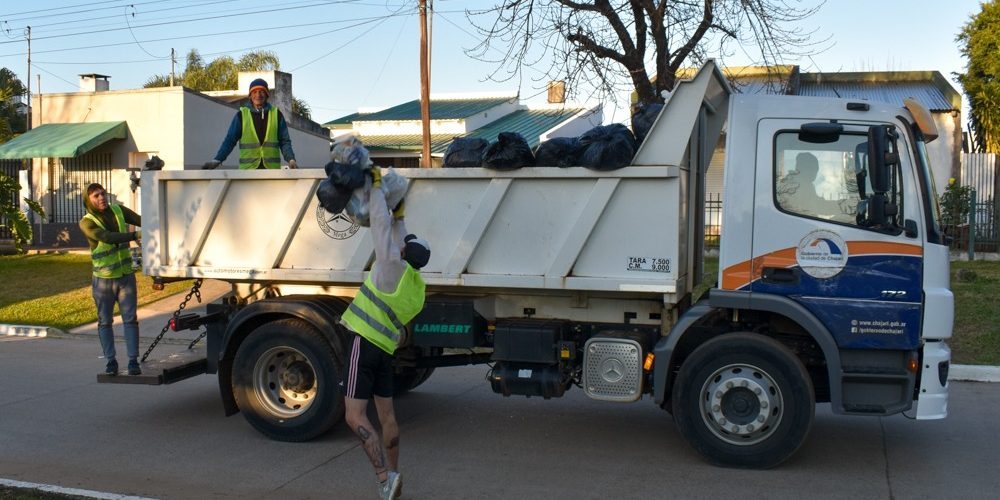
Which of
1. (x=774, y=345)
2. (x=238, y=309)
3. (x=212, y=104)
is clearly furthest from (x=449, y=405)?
(x=212, y=104)

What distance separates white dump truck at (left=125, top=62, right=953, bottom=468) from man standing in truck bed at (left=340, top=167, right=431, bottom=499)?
1.22 meters

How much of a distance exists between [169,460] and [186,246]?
5.72ft

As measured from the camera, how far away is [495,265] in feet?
22.1

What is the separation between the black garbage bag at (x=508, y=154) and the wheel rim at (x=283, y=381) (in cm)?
217

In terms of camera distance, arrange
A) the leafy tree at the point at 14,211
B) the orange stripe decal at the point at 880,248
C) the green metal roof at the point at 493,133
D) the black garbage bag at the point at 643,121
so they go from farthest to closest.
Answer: the green metal roof at the point at 493,133, the leafy tree at the point at 14,211, the black garbage bag at the point at 643,121, the orange stripe decal at the point at 880,248

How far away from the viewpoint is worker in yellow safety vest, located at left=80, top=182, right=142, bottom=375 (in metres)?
7.88

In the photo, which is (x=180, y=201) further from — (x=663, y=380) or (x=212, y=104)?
(x=212, y=104)

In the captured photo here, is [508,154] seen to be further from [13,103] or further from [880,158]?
[13,103]

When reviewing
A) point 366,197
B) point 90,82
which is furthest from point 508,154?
point 90,82

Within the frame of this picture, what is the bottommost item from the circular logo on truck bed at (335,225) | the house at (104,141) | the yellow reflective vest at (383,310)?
the yellow reflective vest at (383,310)

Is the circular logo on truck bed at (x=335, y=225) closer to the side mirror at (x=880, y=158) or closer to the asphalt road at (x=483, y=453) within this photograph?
the asphalt road at (x=483, y=453)

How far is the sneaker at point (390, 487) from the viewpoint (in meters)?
5.50

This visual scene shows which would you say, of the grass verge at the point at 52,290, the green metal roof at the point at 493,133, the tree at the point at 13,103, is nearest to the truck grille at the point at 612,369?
the grass verge at the point at 52,290

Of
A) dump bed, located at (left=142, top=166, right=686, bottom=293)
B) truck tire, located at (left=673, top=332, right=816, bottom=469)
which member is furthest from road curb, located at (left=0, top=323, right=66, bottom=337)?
truck tire, located at (left=673, top=332, right=816, bottom=469)
